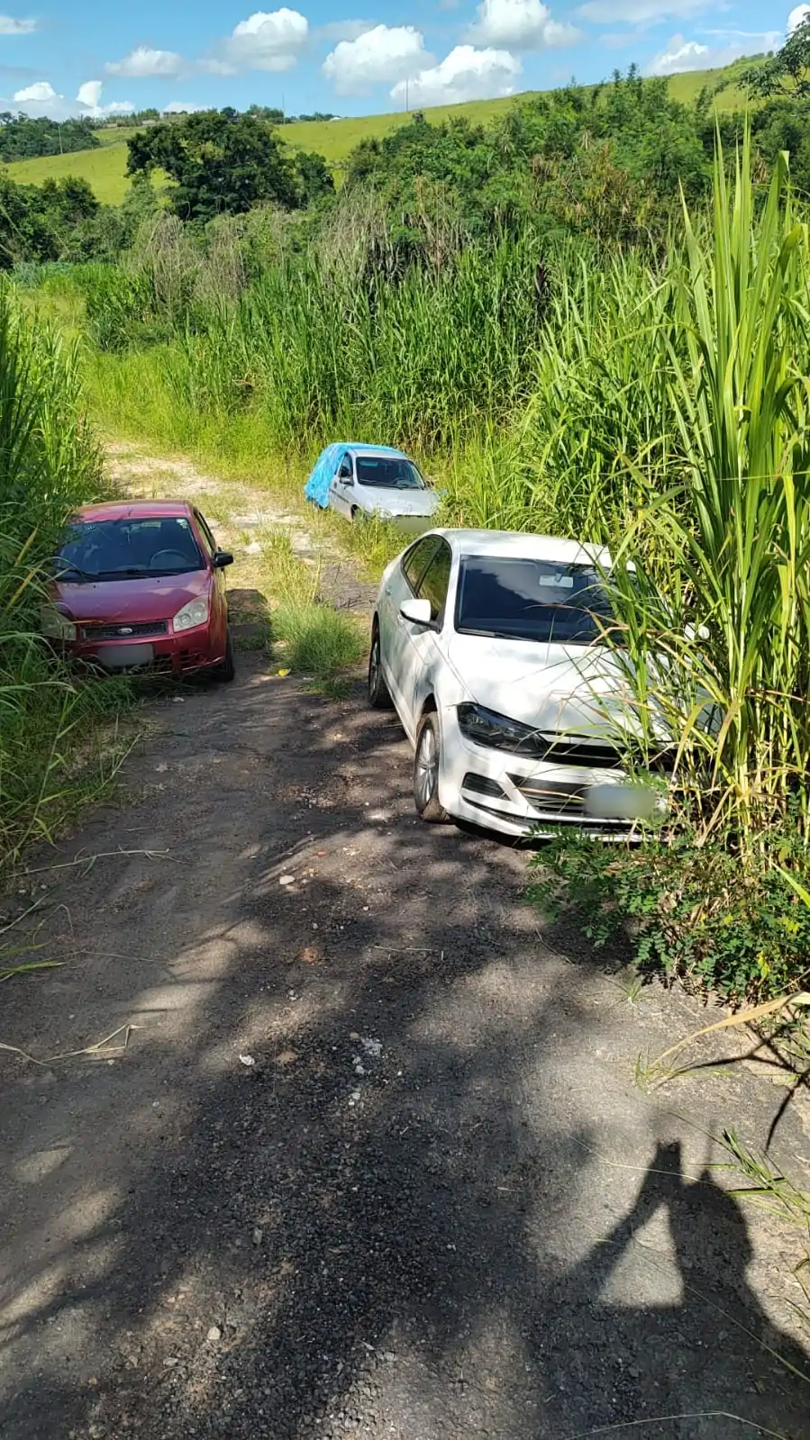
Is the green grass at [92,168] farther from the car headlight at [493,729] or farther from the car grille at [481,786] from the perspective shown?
the car grille at [481,786]

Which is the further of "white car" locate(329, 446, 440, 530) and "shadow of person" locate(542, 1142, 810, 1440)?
"white car" locate(329, 446, 440, 530)

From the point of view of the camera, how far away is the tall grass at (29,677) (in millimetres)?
5285

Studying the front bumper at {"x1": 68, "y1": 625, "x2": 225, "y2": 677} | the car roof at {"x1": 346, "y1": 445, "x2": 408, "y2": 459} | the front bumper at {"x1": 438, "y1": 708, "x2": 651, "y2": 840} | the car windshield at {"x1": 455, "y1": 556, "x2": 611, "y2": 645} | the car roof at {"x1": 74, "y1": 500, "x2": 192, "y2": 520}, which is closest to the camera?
the front bumper at {"x1": 438, "y1": 708, "x2": 651, "y2": 840}

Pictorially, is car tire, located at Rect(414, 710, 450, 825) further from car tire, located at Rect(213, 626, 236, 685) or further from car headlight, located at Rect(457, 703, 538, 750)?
car tire, located at Rect(213, 626, 236, 685)

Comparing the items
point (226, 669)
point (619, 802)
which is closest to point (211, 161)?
point (226, 669)

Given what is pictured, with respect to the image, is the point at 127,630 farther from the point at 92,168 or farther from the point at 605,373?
the point at 92,168

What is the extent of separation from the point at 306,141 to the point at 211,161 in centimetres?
4220

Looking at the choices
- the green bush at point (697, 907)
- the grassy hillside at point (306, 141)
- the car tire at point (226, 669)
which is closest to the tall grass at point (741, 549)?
the green bush at point (697, 907)

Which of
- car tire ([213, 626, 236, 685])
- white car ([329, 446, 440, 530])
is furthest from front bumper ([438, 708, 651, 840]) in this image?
white car ([329, 446, 440, 530])

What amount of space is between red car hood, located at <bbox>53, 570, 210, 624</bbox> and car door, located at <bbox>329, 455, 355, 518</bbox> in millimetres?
6633

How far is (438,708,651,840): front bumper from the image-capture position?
4766 mm

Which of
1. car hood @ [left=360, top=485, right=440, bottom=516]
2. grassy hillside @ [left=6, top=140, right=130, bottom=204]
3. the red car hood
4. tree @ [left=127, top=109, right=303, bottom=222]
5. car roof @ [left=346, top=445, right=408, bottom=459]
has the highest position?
grassy hillside @ [left=6, top=140, right=130, bottom=204]

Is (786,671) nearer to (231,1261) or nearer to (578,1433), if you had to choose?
(578,1433)

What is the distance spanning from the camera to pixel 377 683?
771cm
